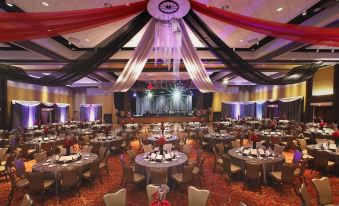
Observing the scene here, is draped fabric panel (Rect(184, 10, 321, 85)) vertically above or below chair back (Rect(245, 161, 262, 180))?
above

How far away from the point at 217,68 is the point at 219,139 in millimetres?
4034

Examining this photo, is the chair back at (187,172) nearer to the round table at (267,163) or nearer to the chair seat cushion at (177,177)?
the chair seat cushion at (177,177)

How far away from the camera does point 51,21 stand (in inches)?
108

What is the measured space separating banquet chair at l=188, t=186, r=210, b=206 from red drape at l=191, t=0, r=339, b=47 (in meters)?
2.79

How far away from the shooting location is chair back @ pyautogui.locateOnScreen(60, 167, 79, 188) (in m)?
5.19

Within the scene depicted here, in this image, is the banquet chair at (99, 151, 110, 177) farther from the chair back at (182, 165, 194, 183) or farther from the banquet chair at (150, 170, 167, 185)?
the chair back at (182, 165, 194, 183)

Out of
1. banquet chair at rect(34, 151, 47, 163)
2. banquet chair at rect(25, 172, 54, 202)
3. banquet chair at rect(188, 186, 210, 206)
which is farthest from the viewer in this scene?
banquet chair at rect(34, 151, 47, 163)

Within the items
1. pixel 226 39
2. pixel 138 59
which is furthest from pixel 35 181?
pixel 226 39

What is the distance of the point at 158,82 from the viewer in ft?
64.1

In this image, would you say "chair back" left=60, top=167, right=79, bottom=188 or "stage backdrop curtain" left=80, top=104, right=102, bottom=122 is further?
"stage backdrop curtain" left=80, top=104, right=102, bottom=122

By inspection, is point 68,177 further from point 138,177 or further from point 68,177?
point 138,177

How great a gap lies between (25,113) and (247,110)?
20123 mm

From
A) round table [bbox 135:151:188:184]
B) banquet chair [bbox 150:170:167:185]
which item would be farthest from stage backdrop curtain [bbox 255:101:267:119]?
banquet chair [bbox 150:170:167:185]

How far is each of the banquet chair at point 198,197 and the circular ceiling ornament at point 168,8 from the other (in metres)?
3.09
